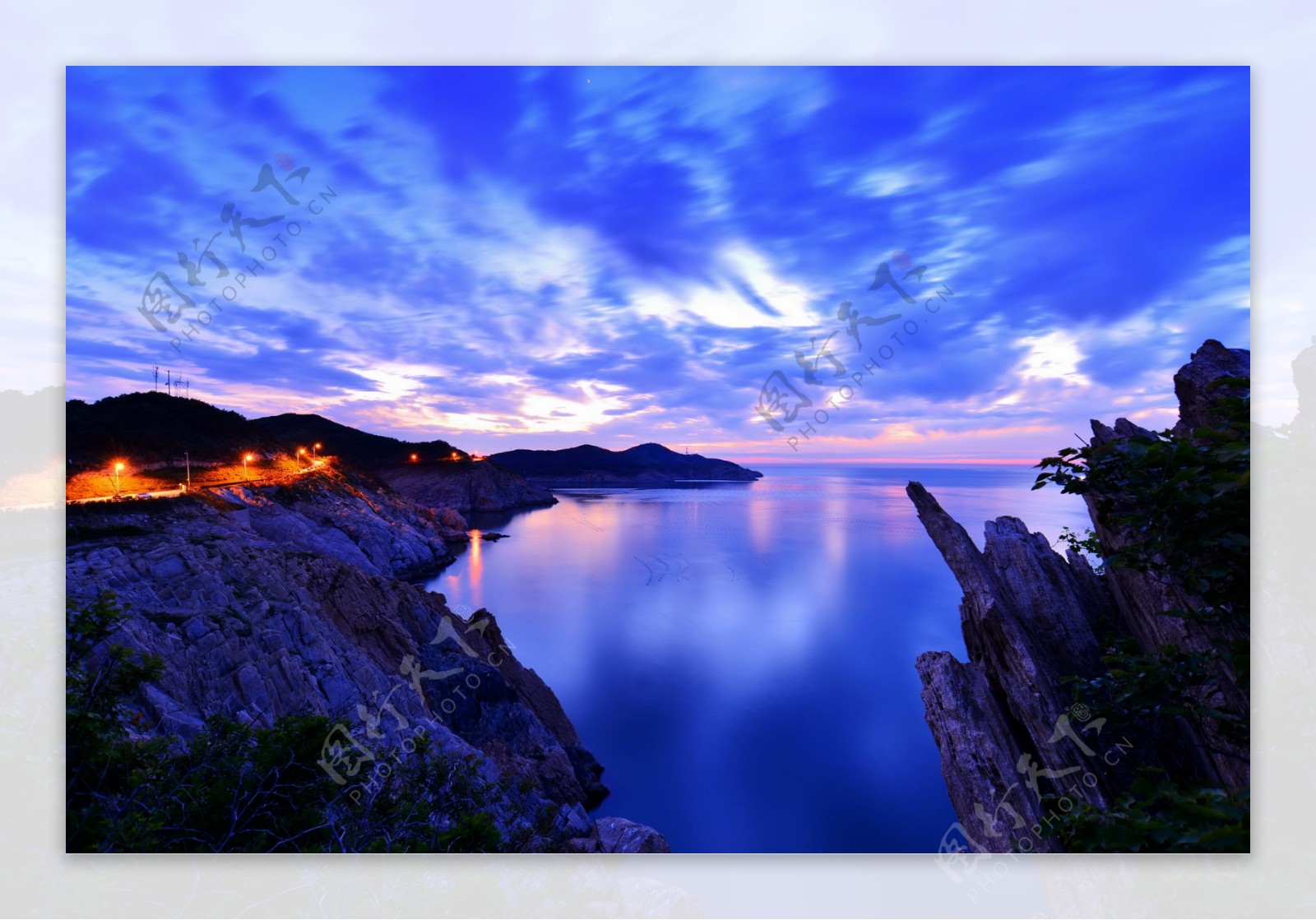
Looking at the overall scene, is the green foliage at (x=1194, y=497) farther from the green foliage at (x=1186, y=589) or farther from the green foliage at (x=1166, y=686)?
the green foliage at (x=1166, y=686)

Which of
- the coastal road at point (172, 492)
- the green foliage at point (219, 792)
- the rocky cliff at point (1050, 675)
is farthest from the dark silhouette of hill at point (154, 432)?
the rocky cliff at point (1050, 675)

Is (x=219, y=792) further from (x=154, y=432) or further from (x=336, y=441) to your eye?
(x=336, y=441)

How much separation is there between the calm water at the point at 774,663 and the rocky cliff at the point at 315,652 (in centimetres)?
140

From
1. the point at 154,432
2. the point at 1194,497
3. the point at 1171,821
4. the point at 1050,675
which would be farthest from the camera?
the point at 154,432

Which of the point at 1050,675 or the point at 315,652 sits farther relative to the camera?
the point at 315,652

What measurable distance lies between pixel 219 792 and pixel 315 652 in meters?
2.88

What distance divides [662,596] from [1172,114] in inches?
547

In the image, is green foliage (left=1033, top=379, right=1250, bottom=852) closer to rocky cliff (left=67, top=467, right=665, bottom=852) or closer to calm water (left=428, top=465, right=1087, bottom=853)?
calm water (left=428, top=465, right=1087, bottom=853)

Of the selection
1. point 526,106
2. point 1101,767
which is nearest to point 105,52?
point 526,106

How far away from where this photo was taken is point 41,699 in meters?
4.31

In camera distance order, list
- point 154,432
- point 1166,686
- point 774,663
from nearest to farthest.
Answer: point 1166,686, point 774,663, point 154,432

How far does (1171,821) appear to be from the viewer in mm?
2795

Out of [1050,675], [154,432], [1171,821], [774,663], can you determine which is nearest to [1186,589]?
[1171,821]

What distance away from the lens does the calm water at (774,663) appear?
753 centimetres
